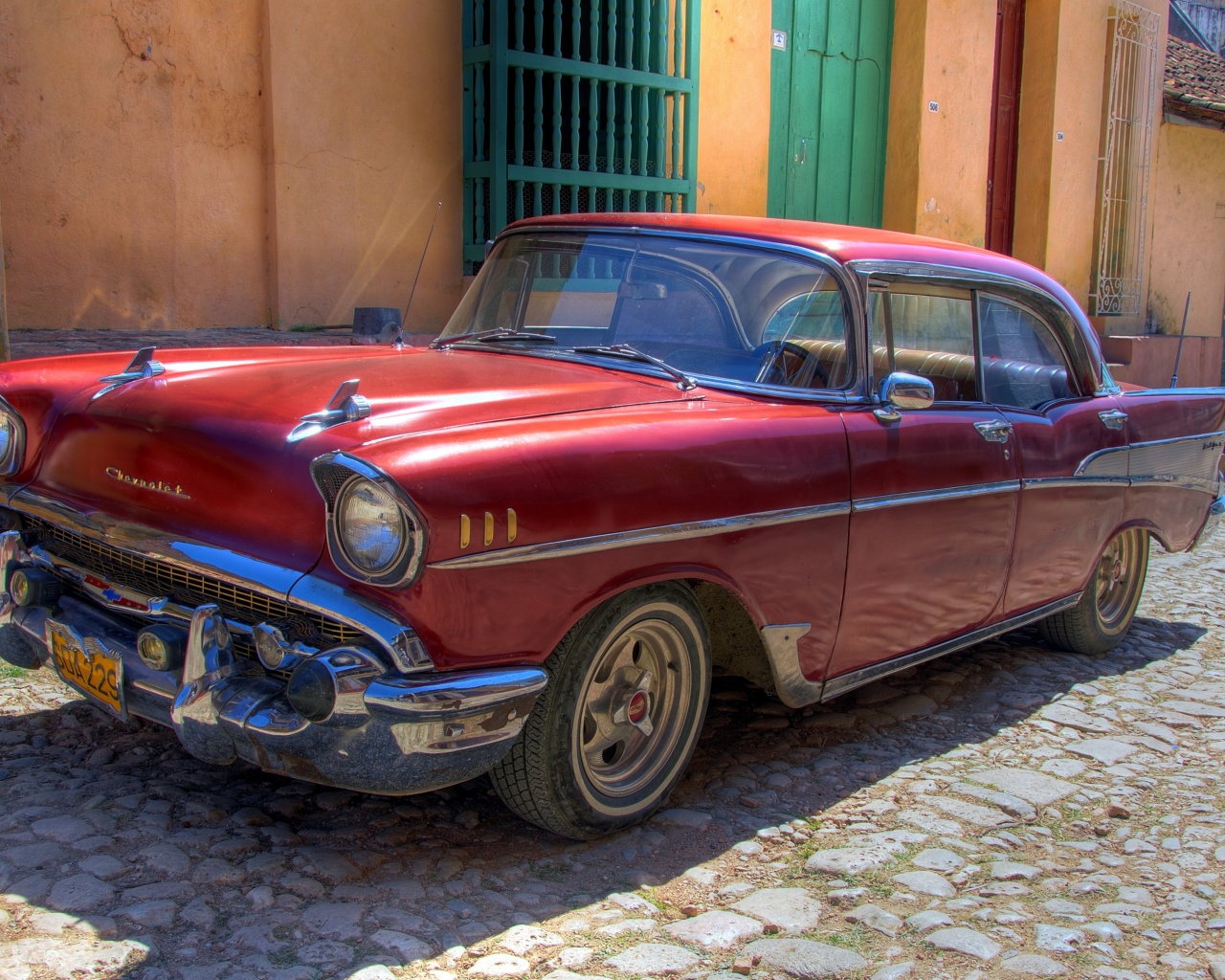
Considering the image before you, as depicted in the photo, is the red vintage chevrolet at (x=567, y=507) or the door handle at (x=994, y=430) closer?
the red vintage chevrolet at (x=567, y=507)

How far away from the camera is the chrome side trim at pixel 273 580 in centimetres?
238

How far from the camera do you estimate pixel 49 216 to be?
579cm

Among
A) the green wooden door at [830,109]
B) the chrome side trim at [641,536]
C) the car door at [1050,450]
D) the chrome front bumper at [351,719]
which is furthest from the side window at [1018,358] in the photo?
the green wooden door at [830,109]

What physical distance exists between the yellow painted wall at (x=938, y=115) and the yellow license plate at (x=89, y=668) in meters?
8.64

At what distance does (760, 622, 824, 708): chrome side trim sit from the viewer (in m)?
3.14

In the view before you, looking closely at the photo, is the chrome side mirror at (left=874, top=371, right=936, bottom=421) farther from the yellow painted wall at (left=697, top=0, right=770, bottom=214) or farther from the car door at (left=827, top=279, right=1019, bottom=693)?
the yellow painted wall at (left=697, top=0, right=770, bottom=214)

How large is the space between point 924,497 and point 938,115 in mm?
7679

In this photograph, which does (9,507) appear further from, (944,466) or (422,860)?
(944,466)

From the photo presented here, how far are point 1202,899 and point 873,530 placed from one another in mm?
1195

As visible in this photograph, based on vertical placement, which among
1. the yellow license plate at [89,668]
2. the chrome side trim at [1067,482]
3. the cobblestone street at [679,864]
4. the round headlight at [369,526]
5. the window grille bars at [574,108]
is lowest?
the cobblestone street at [679,864]

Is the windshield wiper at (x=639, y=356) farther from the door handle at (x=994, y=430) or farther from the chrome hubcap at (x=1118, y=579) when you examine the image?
the chrome hubcap at (x=1118, y=579)

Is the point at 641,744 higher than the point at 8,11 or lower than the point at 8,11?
Answer: lower

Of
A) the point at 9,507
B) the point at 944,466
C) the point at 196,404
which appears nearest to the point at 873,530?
the point at 944,466

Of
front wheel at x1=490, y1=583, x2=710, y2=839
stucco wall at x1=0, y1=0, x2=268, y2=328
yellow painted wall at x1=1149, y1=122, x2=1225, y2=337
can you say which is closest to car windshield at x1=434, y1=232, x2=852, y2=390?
front wheel at x1=490, y1=583, x2=710, y2=839
